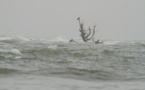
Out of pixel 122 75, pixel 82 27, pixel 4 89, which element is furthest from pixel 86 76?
pixel 82 27

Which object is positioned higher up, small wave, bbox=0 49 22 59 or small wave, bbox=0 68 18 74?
small wave, bbox=0 49 22 59

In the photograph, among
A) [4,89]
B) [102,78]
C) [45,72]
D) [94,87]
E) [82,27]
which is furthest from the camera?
[82,27]

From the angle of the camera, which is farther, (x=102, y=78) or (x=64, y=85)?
(x=102, y=78)

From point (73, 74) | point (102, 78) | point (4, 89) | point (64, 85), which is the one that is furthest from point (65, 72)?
point (4, 89)

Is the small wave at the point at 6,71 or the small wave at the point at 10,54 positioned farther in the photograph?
the small wave at the point at 10,54

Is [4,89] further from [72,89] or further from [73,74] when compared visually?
[73,74]

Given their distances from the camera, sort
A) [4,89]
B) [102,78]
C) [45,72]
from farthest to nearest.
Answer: [45,72] < [102,78] < [4,89]

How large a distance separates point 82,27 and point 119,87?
36641 mm

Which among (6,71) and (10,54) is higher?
(10,54)

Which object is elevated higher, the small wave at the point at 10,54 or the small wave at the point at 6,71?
the small wave at the point at 10,54

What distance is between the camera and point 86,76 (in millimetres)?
9398

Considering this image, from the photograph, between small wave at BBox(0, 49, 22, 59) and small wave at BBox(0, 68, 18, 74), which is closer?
small wave at BBox(0, 68, 18, 74)

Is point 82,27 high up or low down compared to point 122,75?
up

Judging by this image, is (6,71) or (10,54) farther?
(10,54)
